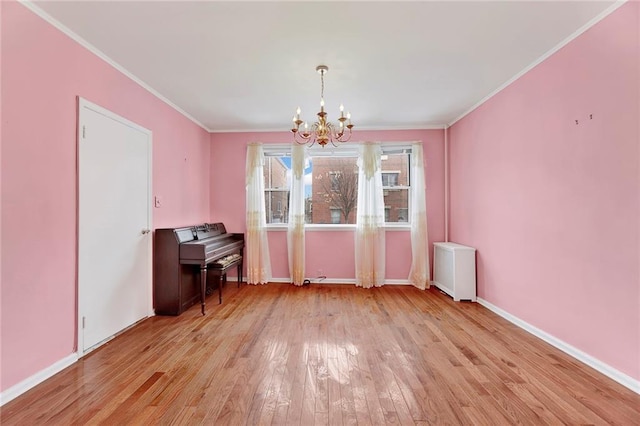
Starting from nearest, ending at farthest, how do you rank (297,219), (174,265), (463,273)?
(174,265)
(463,273)
(297,219)

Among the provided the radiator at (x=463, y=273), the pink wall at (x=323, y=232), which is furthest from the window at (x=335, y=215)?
the radiator at (x=463, y=273)

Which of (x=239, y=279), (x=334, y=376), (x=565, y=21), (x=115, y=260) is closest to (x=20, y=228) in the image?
(x=115, y=260)

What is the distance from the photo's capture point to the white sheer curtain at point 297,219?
445 centimetres

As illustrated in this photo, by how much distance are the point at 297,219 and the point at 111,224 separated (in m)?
2.44

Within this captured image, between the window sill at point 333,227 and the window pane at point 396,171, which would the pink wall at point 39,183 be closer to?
the window sill at point 333,227

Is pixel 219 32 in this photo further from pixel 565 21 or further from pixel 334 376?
pixel 334 376

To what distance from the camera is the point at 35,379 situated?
1.89m

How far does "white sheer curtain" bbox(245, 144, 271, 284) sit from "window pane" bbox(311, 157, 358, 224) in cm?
87

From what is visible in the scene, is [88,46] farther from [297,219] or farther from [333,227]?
[333,227]

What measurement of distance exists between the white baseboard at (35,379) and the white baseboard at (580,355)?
3.98 m

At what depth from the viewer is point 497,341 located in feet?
8.32

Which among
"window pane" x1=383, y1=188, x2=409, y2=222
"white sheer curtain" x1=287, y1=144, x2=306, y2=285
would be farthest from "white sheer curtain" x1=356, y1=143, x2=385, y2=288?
"white sheer curtain" x1=287, y1=144, x2=306, y2=285

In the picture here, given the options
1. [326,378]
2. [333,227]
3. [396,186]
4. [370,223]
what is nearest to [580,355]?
[326,378]

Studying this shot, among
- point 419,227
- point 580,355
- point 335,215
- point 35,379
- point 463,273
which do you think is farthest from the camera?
point 335,215
